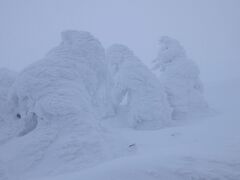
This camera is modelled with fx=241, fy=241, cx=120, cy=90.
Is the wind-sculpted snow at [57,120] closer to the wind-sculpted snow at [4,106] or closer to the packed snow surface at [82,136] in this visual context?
the packed snow surface at [82,136]

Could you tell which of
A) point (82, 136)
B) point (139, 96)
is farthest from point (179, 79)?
point (82, 136)

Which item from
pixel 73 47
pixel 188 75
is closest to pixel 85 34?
pixel 73 47

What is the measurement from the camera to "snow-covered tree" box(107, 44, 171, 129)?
1396 centimetres

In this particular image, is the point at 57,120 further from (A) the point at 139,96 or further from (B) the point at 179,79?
(B) the point at 179,79

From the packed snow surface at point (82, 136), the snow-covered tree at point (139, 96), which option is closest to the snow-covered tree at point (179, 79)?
the snow-covered tree at point (139, 96)

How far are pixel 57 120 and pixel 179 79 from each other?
12.4 m

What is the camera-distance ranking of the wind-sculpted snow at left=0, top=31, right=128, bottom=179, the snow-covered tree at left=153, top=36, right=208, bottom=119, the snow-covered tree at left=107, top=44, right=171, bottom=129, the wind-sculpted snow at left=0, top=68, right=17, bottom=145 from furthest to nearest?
the snow-covered tree at left=153, top=36, right=208, bottom=119 → the snow-covered tree at left=107, top=44, right=171, bottom=129 → the wind-sculpted snow at left=0, top=68, right=17, bottom=145 → the wind-sculpted snow at left=0, top=31, right=128, bottom=179

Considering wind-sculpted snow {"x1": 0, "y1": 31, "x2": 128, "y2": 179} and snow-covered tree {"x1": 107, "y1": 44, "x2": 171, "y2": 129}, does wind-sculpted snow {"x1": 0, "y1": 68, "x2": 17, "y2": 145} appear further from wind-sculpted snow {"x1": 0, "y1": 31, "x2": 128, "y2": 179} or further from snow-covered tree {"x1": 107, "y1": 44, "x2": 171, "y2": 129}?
snow-covered tree {"x1": 107, "y1": 44, "x2": 171, "y2": 129}

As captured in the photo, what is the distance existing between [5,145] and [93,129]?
266 cm

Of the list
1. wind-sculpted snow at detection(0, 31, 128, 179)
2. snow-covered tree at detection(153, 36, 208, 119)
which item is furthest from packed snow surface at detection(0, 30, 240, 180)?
snow-covered tree at detection(153, 36, 208, 119)

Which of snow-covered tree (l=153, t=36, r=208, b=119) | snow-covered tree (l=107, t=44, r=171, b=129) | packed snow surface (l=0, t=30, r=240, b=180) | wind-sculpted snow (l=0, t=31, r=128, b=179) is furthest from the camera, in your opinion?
snow-covered tree (l=153, t=36, r=208, b=119)

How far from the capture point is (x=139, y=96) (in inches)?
570

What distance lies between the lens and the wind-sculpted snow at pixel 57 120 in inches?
255

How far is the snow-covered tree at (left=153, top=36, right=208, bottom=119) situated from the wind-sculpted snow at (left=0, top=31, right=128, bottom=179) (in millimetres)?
8585
